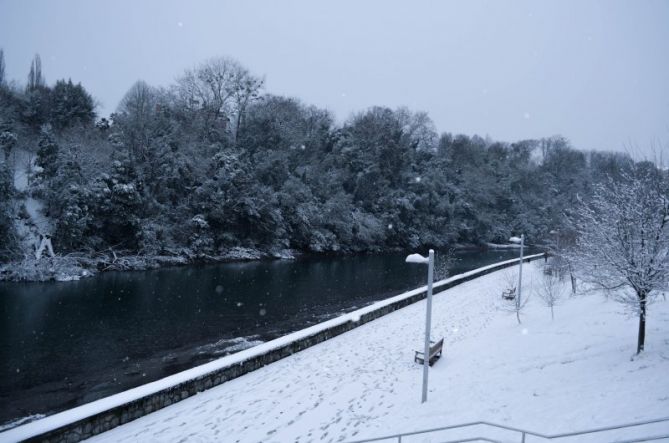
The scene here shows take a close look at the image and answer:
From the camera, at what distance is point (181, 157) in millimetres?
36969

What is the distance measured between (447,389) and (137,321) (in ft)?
42.4

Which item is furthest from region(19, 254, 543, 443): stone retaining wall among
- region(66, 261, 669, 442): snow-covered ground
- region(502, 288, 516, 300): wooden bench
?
region(502, 288, 516, 300): wooden bench

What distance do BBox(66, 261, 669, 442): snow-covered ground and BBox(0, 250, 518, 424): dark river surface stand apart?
140 inches

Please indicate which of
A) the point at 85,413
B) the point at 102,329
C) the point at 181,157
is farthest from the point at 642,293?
the point at 181,157

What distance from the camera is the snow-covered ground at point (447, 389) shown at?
730 centimetres

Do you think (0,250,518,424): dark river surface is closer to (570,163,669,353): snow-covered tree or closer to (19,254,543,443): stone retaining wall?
(19,254,543,443): stone retaining wall

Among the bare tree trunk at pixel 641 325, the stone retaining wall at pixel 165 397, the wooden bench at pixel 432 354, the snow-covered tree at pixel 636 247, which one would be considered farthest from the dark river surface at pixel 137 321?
the bare tree trunk at pixel 641 325

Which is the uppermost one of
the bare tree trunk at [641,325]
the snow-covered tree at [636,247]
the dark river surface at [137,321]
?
the snow-covered tree at [636,247]

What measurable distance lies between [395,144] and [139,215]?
3816cm

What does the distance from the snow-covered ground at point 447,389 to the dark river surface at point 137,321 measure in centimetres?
356

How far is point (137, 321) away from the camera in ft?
54.2

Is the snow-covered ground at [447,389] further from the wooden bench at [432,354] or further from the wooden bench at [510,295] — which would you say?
the wooden bench at [510,295]

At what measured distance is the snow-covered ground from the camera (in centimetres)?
730

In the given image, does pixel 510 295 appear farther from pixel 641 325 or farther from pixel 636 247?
pixel 636 247
